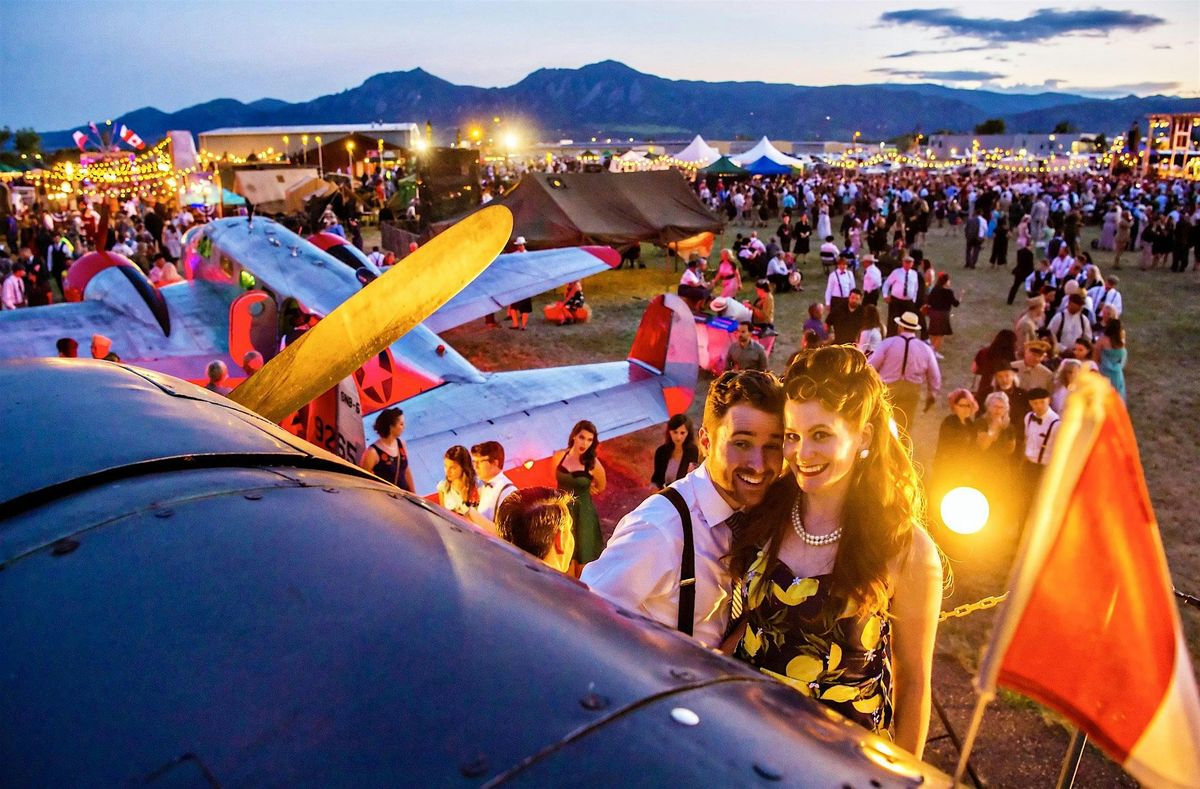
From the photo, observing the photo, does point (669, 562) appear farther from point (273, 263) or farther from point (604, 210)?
point (604, 210)

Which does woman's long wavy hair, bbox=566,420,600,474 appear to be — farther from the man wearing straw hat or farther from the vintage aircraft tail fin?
the man wearing straw hat

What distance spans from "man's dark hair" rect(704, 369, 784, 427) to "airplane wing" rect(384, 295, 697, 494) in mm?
3780

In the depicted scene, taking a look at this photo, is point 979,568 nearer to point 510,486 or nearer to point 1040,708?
point 1040,708

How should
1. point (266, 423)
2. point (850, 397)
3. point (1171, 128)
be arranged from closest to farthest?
point (266, 423) < point (850, 397) < point (1171, 128)

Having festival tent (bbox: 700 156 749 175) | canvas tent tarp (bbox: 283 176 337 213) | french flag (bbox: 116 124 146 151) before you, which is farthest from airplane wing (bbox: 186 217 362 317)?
french flag (bbox: 116 124 146 151)

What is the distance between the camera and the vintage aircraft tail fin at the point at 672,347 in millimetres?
8023

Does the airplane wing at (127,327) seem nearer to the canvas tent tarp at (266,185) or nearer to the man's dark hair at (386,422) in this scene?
the man's dark hair at (386,422)

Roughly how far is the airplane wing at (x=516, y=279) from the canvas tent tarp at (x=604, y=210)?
3004 mm

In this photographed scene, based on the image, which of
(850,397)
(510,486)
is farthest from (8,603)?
(510,486)

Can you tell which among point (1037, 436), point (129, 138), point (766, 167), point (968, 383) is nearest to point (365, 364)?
point (1037, 436)

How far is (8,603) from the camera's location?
1.05 m

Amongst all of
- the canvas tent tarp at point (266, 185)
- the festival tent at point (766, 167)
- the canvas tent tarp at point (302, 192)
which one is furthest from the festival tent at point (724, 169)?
the canvas tent tarp at point (266, 185)

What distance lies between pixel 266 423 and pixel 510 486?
300 centimetres

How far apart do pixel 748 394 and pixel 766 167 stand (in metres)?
34.8
